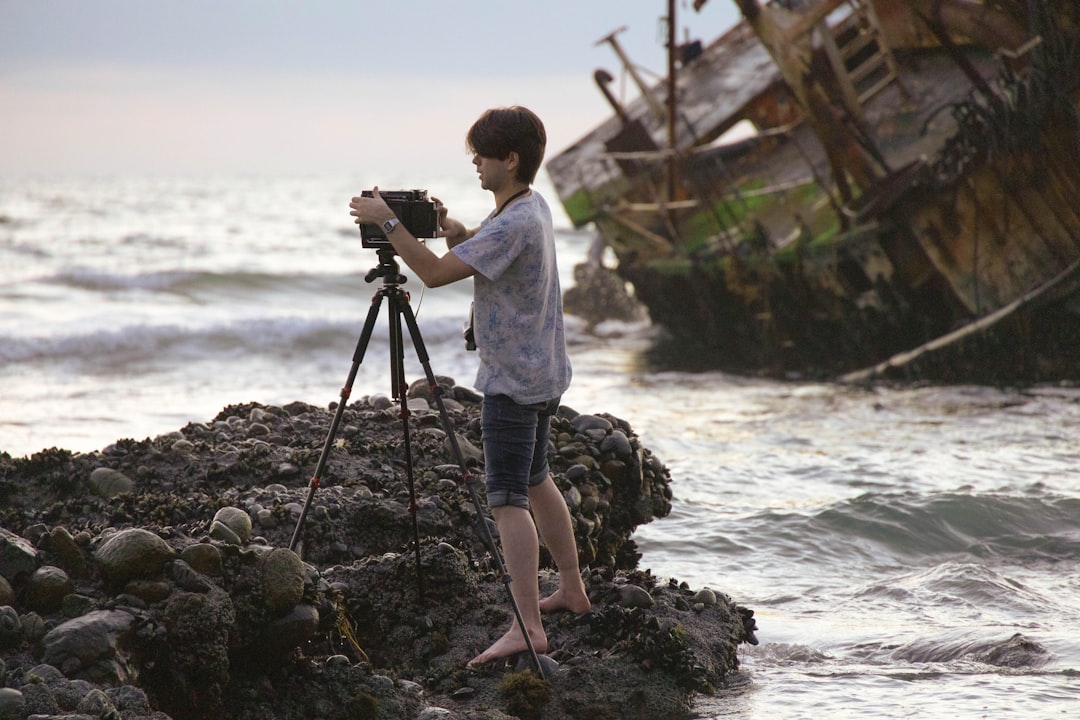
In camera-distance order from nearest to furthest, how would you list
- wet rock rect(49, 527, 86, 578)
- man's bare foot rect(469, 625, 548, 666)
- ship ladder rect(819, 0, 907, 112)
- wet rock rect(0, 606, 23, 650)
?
wet rock rect(0, 606, 23, 650) < wet rock rect(49, 527, 86, 578) < man's bare foot rect(469, 625, 548, 666) < ship ladder rect(819, 0, 907, 112)

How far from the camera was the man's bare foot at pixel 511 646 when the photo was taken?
394 cm

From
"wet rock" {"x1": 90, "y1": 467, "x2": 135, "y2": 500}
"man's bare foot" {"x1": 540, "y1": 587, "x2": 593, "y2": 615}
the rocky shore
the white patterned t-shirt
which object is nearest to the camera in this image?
the rocky shore

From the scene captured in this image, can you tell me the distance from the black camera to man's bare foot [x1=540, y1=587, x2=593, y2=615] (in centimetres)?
141

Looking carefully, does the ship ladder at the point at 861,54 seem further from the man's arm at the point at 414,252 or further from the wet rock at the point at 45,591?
the wet rock at the point at 45,591

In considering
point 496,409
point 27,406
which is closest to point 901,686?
point 496,409

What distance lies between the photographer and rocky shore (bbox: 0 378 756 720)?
11.2 ft

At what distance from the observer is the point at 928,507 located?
23.9 ft

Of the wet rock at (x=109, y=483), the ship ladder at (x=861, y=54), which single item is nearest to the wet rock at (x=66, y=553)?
the wet rock at (x=109, y=483)

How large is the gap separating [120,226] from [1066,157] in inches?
1334

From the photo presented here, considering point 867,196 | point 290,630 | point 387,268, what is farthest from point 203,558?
point 867,196

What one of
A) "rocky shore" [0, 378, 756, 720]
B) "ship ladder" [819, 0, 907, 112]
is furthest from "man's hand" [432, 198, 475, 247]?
"ship ladder" [819, 0, 907, 112]

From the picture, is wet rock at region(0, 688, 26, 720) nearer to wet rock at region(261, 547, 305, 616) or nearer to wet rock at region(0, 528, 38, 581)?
wet rock at region(0, 528, 38, 581)

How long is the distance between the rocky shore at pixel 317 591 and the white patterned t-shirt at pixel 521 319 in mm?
423

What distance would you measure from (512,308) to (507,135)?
54 cm
